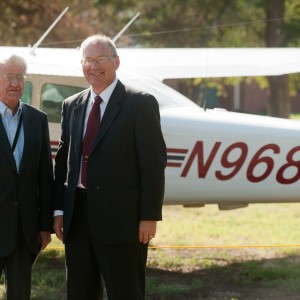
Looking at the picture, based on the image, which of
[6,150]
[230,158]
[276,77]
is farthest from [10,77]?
[276,77]

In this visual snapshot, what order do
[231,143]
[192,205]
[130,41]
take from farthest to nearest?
[130,41] → [192,205] → [231,143]

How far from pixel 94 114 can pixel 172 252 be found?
4.63 meters

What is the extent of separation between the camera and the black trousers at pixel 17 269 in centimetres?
476

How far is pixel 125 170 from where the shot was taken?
4578 mm

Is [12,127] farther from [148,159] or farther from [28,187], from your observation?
[148,159]

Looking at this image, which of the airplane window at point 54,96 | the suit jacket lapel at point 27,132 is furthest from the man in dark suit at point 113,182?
the airplane window at point 54,96

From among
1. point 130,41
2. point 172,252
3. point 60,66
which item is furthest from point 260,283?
point 130,41

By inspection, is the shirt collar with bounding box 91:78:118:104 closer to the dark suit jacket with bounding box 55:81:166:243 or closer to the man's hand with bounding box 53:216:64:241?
the dark suit jacket with bounding box 55:81:166:243

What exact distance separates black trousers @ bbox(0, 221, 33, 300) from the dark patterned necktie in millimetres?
503

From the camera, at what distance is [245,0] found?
24.0m

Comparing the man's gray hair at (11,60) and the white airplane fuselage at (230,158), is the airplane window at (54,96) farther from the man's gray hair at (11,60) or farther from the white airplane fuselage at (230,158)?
the man's gray hair at (11,60)

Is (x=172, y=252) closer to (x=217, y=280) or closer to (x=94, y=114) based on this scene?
(x=217, y=280)

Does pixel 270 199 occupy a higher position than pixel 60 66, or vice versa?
pixel 60 66

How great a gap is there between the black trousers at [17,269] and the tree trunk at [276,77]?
786 inches
